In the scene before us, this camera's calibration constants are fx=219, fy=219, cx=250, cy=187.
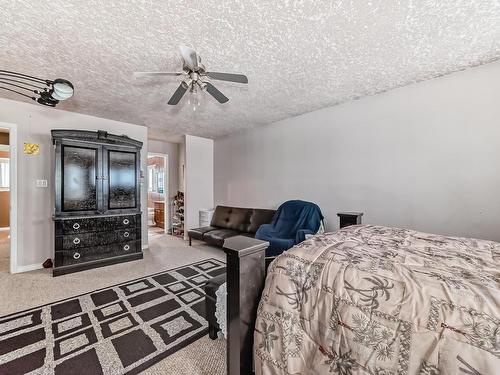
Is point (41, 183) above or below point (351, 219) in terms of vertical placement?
above

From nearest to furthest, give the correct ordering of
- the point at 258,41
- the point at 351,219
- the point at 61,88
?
the point at 258,41 → the point at 61,88 → the point at 351,219

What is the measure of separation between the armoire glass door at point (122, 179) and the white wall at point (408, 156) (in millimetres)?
2611

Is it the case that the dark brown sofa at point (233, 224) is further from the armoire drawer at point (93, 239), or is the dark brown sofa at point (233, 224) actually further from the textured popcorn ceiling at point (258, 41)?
the textured popcorn ceiling at point (258, 41)

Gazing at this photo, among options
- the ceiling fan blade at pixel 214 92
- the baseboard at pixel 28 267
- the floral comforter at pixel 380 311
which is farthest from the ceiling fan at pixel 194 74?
the baseboard at pixel 28 267

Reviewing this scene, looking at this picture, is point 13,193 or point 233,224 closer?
point 13,193

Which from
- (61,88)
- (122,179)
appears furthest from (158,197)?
(61,88)

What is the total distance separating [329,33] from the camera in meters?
1.83

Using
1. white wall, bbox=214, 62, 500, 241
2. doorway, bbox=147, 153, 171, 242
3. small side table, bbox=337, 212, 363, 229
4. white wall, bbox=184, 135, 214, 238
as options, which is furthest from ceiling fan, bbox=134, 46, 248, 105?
doorway, bbox=147, 153, 171, 242

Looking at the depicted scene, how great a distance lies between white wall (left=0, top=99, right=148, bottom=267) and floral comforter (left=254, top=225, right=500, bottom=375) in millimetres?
3976

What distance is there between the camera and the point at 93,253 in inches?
134

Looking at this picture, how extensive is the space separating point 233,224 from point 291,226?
1.48 meters

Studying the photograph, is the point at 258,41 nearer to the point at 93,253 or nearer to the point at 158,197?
the point at 93,253

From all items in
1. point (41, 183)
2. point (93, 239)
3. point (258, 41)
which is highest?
point (258, 41)

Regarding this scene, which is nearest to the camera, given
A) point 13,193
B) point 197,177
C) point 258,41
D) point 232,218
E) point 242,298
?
point 242,298
